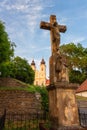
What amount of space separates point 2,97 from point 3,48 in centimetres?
690

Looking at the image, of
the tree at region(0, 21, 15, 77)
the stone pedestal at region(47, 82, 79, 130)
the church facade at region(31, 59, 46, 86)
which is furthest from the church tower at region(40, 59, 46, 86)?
the stone pedestal at region(47, 82, 79, 130)

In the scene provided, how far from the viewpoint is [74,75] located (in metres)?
51.7

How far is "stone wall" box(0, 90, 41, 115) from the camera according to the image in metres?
21.9

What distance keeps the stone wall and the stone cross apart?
546 inches

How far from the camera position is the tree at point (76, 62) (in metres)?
50.9

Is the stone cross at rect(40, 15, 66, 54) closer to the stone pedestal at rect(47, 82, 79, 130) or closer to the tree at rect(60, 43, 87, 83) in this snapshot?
the stone pedestal at rect(47, 82, 79, 130)

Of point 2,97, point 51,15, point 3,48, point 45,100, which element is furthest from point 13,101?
point 51,15

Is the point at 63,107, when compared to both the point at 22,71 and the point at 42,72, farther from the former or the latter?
the point at 42,72

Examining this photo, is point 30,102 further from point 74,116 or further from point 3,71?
point 74,116

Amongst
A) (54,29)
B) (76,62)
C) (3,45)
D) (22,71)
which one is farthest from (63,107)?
(76,62)

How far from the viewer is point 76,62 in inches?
2010

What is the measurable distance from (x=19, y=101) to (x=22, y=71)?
2126 cm

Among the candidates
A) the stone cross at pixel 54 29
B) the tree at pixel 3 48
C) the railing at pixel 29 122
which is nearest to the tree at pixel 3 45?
the tree at pixel 3 48

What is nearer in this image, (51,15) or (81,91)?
(51,15)
